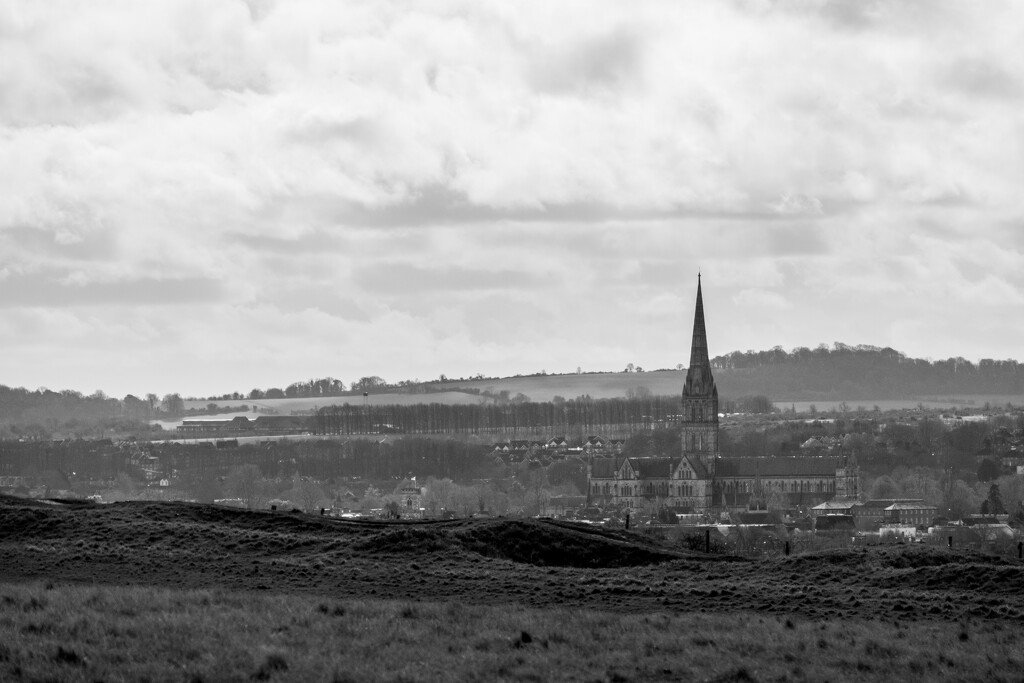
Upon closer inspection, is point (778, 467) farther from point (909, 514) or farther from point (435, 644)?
point (435, 644)

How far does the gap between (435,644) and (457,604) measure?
4472 mm

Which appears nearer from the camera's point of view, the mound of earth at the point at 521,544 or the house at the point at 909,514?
the mound of earth at the point at 521,544

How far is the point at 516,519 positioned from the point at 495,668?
61.9 ft

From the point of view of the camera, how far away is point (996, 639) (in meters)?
28.4

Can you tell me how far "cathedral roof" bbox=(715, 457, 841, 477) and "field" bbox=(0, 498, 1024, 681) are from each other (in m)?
151

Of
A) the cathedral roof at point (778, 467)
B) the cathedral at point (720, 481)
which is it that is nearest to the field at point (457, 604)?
the cathedral at point (720, 481)

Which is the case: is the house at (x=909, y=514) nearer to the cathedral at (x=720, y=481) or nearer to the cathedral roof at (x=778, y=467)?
the cathedral at (x=720, y=481)

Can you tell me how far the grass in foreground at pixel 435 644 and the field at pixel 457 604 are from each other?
0.16ft

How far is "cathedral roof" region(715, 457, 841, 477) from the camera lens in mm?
195000

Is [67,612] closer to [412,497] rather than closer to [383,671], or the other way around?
[383,671]

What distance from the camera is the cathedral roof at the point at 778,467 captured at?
195 metres

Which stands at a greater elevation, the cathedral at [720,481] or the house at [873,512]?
the cathedral at [720,481]

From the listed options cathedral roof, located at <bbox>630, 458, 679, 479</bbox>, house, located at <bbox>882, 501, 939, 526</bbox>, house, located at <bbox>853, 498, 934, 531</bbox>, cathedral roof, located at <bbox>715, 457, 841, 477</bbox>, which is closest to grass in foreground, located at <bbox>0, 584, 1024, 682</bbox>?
house, located at <bbox>853, 498, 934, 531</bbox>

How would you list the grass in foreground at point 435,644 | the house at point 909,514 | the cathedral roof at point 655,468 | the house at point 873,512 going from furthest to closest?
the cathedral roof at point 655,468 → the house at point 909,514 → the house at point 873,512 → the grass in foreground at point 435,644
